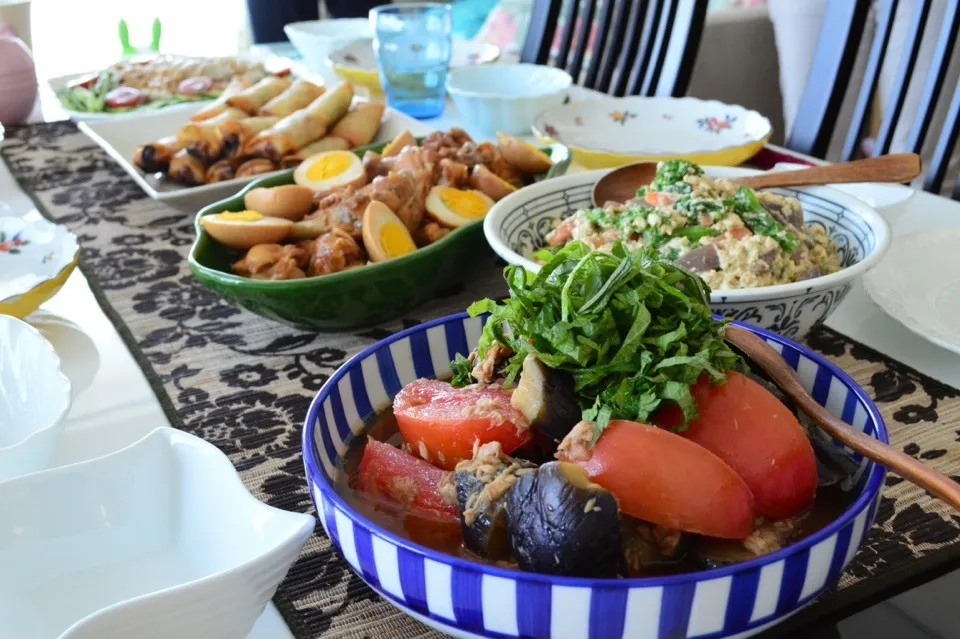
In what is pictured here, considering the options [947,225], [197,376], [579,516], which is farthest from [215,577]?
[947,225]

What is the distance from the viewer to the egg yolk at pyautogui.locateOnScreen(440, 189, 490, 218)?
1067mm

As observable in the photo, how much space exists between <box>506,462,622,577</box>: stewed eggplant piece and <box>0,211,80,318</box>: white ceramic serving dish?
667 millimetres

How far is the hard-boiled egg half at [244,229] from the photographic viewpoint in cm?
101

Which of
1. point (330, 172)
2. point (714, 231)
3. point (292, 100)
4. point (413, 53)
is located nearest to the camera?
point (714, 231)

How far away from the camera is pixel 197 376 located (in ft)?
3.03

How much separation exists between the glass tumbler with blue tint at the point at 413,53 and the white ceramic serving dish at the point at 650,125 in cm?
36

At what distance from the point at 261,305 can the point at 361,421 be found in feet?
1.04

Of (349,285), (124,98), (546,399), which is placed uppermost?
(546,399)

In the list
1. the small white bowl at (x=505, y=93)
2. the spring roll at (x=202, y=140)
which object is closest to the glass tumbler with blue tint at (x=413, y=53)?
the small white bowl at (x=505, y=93)

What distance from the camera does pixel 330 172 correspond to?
1.18 m

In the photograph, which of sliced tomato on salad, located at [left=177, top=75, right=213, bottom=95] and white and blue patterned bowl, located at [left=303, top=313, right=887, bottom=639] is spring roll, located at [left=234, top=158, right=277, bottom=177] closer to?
sliced tomato on salad, located at [left=177, top=75, right=213, bottom=95]

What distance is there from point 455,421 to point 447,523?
0.22 feet

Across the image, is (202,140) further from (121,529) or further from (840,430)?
(840,430)

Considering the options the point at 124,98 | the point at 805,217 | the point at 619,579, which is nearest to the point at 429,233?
the point at 805,217
